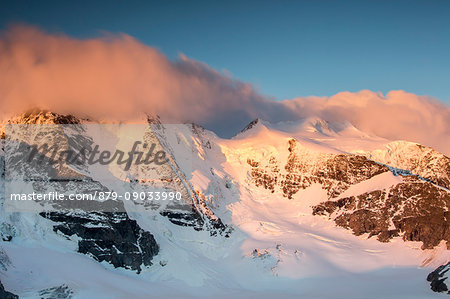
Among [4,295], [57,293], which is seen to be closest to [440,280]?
[57,293]

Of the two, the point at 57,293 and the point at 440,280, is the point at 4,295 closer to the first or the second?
the point at 57,293

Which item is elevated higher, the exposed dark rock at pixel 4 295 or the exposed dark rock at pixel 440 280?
the exposed dark rock at pixel 440 280

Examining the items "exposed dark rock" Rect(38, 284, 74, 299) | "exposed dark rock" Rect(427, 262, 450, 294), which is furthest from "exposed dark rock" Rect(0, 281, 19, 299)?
"exposed dark rock" Rect(427, 262, 450, 294)

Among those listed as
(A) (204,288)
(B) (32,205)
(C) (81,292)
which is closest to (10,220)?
(B) (32,205)

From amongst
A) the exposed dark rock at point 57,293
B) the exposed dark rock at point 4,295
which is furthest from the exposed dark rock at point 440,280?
the exposed dark rock at point 4,295

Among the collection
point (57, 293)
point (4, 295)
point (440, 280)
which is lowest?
point (4, 295)

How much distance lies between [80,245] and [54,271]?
831 inches

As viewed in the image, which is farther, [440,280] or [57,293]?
[440,280]

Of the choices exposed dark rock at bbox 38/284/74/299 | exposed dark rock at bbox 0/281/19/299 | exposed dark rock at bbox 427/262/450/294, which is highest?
exposed dark rock at bbox 427/262/450/294

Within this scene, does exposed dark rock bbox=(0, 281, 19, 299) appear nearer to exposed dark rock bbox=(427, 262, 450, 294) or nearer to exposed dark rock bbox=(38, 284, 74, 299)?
exposed dark rock bbox=(38, 284, 74, 299)

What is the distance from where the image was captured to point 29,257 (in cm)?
17525

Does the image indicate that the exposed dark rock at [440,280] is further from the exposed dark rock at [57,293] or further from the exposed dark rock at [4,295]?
the exposed dark rock at [4,295]

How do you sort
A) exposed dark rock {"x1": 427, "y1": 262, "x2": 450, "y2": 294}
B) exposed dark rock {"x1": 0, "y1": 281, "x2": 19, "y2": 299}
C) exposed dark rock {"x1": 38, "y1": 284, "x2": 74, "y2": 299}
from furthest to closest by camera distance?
1. exposed dark rock {"x1": 427, "y1": 262, "x2": 450, "y2": 294}
2. exposed dark rock {"x1": 38, "y1": 284, "x2": 74, "y2": 299}
3. exposed dark rock {"x1": 0, "y1": 281, "x2": 19, "y2": 299}

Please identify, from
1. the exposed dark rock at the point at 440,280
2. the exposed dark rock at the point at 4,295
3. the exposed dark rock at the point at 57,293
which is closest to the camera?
the exposed dark rock at the point at 4,295
